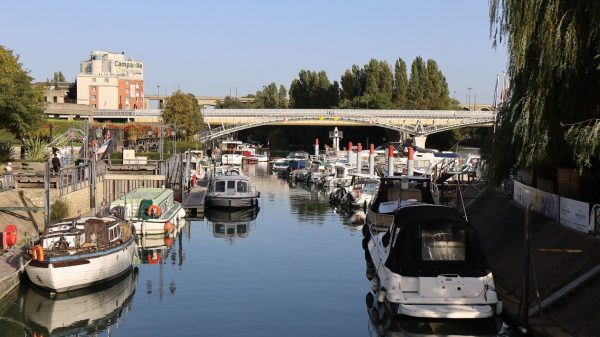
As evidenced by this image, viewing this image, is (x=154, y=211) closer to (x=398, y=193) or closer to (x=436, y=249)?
(x=398, y=193)

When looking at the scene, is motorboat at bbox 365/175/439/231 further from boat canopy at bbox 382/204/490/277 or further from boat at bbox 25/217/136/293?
boat canopy at bbox 382/204/490/277

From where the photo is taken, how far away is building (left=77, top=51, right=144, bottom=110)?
526 feet

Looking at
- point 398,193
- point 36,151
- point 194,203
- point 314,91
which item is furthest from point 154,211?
point 314,91

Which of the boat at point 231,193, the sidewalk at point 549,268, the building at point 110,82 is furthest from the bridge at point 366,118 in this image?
the sidewalk at point 549,268

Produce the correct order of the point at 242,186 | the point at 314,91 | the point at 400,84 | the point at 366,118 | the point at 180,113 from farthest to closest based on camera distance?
1. the point at 314,91
2. the point at 400,84
3. the point at 366,118
4. the point at 180,113
5. the point at 242,186

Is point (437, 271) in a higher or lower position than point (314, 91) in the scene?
lower

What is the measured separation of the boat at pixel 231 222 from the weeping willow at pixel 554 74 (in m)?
21.2

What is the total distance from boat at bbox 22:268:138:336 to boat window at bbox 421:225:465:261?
10064 mm

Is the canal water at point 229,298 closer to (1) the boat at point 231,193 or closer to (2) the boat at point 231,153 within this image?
(1) the boat at point 231,193

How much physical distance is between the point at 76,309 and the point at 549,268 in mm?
15299

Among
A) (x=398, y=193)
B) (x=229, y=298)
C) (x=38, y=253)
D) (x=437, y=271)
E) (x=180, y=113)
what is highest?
(x=180, y=113)

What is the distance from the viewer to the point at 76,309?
88.2 ft

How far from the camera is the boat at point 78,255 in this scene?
2728 cm

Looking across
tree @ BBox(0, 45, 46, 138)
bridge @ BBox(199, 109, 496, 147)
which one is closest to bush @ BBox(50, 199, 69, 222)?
tree @ BBox(0, 45, 46, 138)
